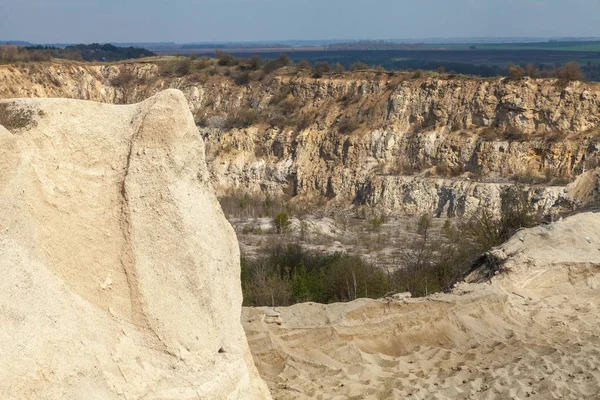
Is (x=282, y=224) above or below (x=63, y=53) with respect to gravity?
below

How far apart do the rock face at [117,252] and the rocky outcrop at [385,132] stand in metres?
25.0

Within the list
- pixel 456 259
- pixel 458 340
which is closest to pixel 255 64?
pixel 456 259

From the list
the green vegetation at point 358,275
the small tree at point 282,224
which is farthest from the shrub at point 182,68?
the green vegetation at point 358,275

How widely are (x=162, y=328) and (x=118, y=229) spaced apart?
80cm

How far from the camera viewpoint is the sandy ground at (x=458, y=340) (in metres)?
7.42

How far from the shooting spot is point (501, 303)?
9.70 m

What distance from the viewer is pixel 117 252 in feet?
17.1

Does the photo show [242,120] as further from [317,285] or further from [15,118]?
[15,118]

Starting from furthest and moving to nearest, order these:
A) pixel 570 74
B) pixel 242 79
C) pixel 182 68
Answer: pixel 182 68 < pixel 242 79 < pixel 570 74

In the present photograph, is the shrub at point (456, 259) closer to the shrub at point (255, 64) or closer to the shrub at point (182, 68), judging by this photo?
the shrub at point (255, 64)

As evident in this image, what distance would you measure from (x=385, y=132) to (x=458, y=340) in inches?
1126

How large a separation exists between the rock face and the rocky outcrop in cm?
2499

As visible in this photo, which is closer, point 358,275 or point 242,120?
point 358,275

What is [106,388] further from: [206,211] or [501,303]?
[501,303]
